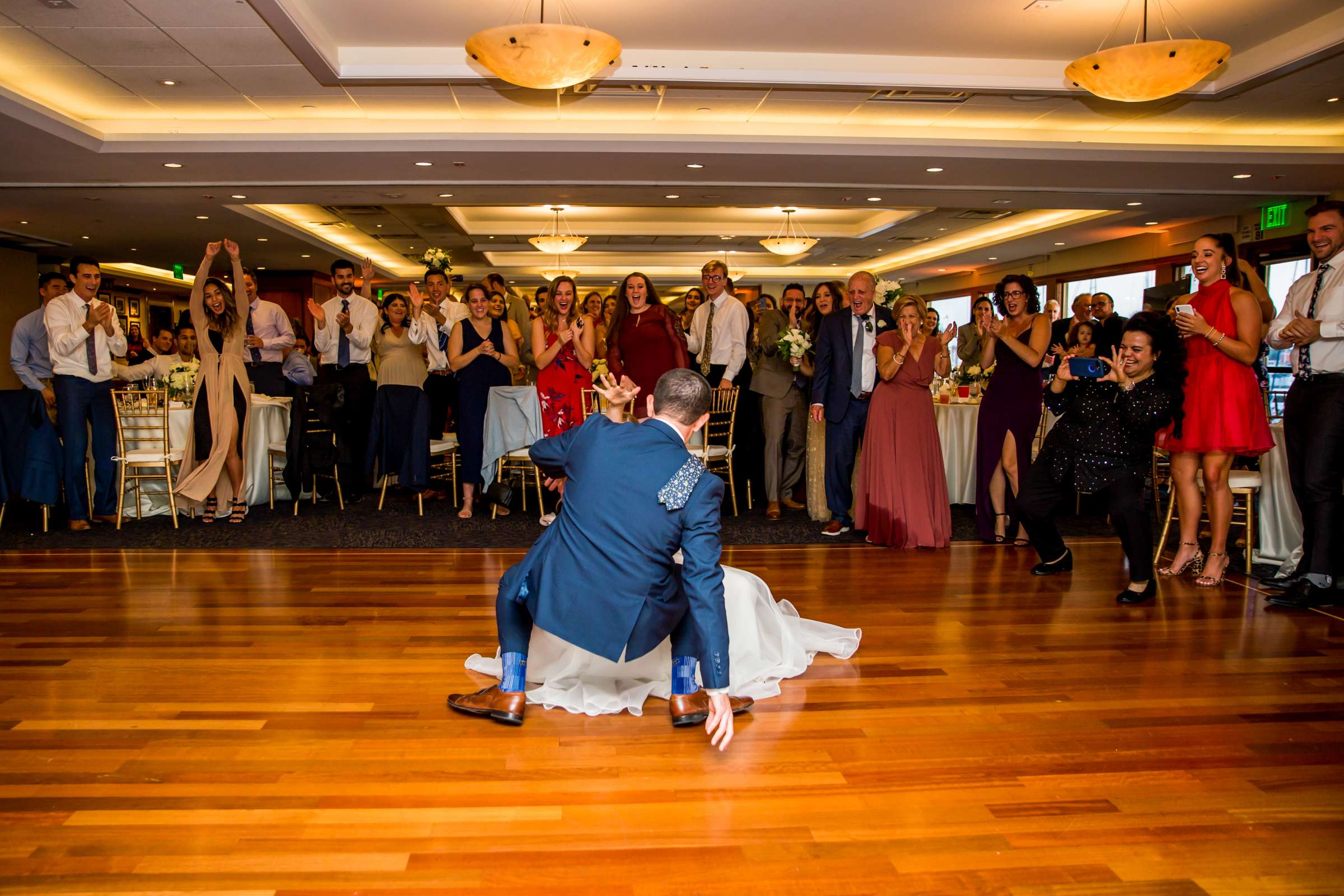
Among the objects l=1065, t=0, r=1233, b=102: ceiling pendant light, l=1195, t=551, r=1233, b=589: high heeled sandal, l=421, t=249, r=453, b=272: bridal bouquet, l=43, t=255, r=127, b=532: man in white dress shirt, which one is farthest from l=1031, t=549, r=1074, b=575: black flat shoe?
l=43, t=255, r=127, b=532: man in white dress shirt

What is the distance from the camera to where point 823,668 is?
335 cm

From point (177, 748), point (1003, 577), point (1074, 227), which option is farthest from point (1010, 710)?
point (1074, 227)

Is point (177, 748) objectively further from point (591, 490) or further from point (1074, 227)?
point (1074, 227)

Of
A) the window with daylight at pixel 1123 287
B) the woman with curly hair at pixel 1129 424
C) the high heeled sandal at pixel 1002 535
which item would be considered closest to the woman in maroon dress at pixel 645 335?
the high heeled sandal at pixel 1002 535

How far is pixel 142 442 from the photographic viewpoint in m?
6.51

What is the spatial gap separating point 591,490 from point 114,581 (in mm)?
3428

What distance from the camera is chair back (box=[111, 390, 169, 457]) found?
241 inches

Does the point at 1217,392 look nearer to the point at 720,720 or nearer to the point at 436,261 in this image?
the point at 720,720

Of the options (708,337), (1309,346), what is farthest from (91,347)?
(1309,346)

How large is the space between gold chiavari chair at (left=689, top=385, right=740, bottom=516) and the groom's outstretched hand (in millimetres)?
3887

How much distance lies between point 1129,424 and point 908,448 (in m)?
1.39

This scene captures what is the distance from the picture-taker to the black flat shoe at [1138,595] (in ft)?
13.9

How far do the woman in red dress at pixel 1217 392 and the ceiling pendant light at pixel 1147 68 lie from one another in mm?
1215

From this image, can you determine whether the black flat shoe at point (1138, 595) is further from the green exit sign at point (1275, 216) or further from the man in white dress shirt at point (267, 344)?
the green exit sign at point (1275, 216)
